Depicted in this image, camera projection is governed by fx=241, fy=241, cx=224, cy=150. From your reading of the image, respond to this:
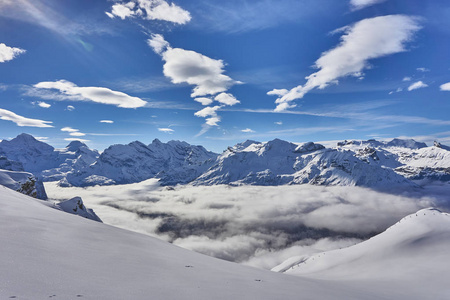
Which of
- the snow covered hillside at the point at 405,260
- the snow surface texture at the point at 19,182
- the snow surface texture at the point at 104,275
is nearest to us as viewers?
the snow surface texture at the point at 104,275

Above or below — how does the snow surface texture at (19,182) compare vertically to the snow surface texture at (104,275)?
below

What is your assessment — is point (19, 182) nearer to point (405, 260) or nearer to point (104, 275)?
point (104, 275)

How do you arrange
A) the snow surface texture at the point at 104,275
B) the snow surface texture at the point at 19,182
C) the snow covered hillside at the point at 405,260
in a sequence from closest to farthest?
the snow surface texture at the point at 104,275 < the snow covered hillside at the point at 405,260 < the snow surface texture at the point at 19,182

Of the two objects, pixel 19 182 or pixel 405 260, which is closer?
pixel 405 260

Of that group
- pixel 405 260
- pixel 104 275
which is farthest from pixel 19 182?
pixel 405 260

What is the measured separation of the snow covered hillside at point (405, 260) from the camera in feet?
58.2

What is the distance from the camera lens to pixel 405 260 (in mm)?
23938

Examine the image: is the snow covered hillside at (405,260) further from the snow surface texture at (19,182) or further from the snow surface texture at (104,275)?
the snow surface texture at (19,182)

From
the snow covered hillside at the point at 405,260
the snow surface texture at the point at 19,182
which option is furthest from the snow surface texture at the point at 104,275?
the snow surface texture at the point at 19,182

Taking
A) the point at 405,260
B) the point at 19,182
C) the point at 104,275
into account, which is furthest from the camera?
the point at 19,182

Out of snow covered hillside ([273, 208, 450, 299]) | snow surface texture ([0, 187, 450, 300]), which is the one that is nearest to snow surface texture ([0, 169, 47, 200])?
snow surface texture ([0, 187, 450, 300])

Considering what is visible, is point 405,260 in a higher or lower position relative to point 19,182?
higher

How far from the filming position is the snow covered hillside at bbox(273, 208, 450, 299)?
17741 millimetres

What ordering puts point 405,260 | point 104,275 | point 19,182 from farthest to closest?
point 19,182
point 405,260
point 104,275
